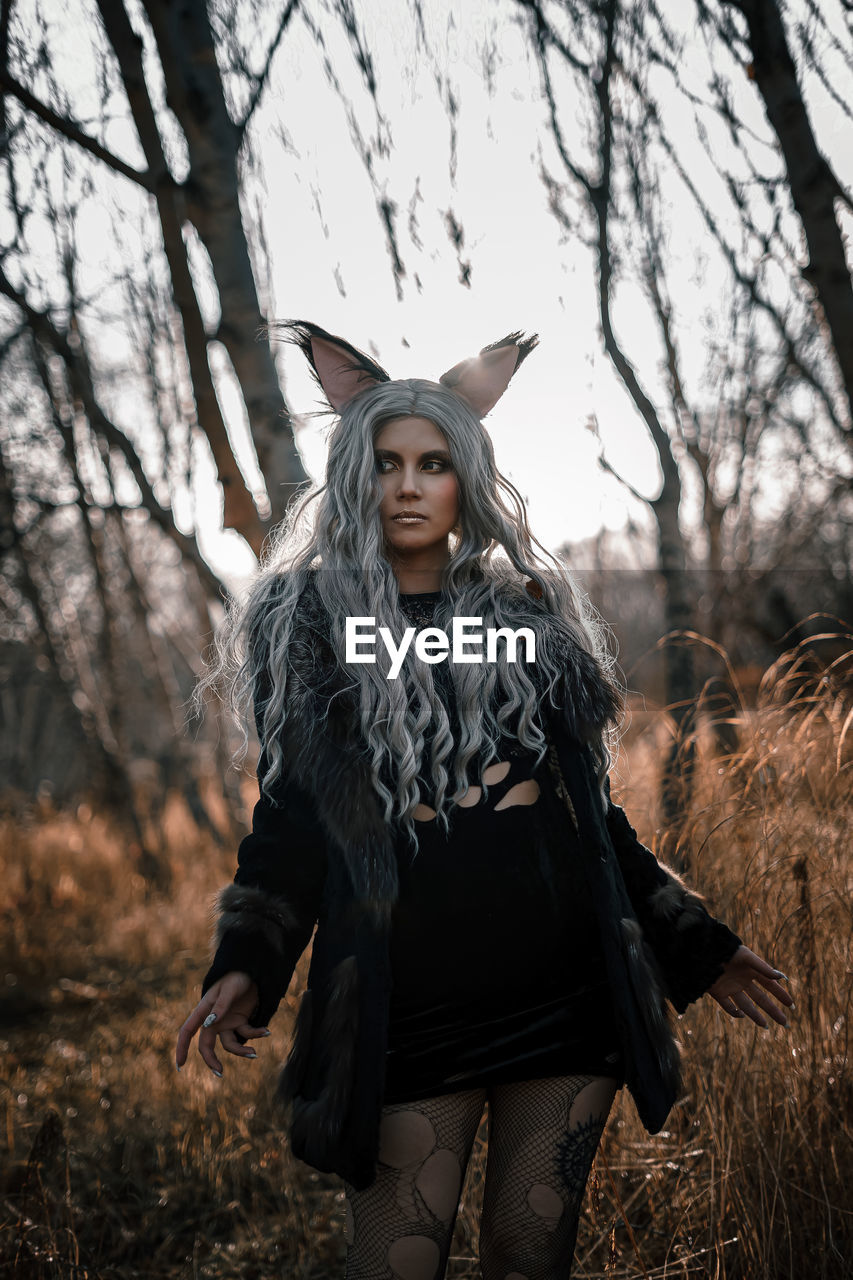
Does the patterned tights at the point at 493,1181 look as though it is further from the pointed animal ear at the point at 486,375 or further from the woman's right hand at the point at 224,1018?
the pointed animal ear at the point at 486,375

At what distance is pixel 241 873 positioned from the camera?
5.13 feet

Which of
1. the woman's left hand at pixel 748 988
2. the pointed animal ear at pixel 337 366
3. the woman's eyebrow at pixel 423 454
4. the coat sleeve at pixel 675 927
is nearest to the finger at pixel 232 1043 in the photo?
the coat sleeve at pixel 675 927

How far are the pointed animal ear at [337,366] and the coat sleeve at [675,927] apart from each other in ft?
3.73

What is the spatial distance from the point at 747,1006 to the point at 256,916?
1.02 meters

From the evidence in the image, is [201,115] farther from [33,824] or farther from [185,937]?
[33,824]

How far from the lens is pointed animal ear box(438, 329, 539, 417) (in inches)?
78.9

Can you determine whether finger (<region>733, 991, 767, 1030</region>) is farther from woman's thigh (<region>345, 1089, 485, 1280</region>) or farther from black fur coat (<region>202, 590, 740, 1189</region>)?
woman's thigh (<region>345, 1089, 485, 1280</region>)

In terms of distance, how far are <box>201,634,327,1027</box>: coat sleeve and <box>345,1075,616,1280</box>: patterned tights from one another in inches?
12.6

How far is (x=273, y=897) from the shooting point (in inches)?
60.6

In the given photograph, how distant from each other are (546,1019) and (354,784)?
0.55 m

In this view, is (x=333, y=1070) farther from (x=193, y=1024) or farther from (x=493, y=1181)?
(x=493, y=1181)

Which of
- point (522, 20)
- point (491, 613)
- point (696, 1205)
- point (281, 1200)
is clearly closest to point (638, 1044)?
point (491, 613)

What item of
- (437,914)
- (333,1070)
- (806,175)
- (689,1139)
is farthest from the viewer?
(806,175)

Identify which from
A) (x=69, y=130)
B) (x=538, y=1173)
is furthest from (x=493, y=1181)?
(x=69, y=130)
